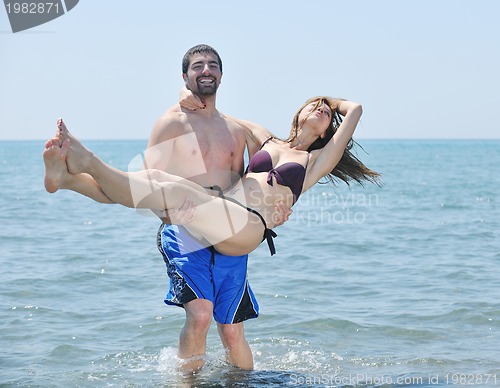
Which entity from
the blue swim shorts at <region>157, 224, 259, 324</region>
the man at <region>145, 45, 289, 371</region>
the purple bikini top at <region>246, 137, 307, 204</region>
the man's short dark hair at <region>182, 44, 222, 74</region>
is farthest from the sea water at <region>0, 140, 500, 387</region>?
the man's short dark hair at <region>182, 44, 222, 74</region>

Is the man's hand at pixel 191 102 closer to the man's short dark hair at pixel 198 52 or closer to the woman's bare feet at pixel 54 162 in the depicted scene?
the man's short dark hair at pixel 198 52

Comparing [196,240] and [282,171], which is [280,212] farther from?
[196,240]

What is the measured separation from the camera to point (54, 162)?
5.44 m

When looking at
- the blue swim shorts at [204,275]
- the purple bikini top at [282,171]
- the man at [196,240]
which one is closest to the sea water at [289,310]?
the man at [196,240]

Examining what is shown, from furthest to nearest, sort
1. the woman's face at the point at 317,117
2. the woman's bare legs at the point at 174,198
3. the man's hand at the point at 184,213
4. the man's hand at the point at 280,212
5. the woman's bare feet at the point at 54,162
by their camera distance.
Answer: the woman's face at the point at 317,117 < the man's hand at the point at 280,212 < the man's hand at the point at 184,213 < the woman's bare legs at the point at 174,198 < the woman's bare feet at the point at 54,162

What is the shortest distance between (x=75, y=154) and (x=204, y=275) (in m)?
1.46

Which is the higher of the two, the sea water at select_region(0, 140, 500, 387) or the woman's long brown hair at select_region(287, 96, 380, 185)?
the woman's long brown hair at select_region(287, 96, 380, 185)

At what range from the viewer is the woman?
565 centimetres

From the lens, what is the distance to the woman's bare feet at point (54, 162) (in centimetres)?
541

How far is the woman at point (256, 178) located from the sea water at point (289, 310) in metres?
1.30

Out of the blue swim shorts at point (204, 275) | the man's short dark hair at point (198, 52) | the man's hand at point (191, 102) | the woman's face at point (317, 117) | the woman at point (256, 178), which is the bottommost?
the blue swim shorts at point (204, 275)

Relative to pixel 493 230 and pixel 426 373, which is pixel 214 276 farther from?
pixel 493 230

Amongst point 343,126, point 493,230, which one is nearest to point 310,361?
point 343,126

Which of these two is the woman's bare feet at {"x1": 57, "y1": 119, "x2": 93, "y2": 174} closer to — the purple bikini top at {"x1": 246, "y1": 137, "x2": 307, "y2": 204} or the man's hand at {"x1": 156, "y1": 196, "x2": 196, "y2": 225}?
the man's hand at {"x1": 156, "y1": 196, "x2": 196, "y2": 225}
